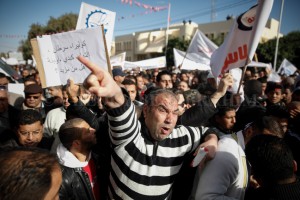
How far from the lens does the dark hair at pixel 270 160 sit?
1458 mm

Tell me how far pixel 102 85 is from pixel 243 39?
95.5 inches

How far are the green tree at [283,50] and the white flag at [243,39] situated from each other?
2627cm

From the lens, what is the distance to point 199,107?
2229mm

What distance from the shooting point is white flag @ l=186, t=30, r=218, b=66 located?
7295mm

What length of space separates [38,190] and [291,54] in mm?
32146

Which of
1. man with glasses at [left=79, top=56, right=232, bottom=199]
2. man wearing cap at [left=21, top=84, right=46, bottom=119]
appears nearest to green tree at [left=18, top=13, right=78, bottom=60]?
man wearing cap at [left=21, top=84, right=46, bottom=119]

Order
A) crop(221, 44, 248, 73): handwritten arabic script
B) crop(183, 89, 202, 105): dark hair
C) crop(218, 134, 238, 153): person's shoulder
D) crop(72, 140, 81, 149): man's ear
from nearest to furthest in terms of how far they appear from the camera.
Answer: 1. crop(218, 134, 238, 153): person's shoulder
2. crop(72, 140, 81, 149): man's ear
3. crop(221, 44, 248, 73): handwritten arabic script
4. crop(183, 89, 202, 105): dark hair

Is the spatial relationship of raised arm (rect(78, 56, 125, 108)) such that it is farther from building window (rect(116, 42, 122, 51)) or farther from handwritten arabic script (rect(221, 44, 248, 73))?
building window (rect(116, 42, 122, 51))

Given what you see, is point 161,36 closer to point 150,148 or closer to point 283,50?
point 283,50

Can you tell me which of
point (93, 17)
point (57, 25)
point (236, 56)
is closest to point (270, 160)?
point (236, 56)

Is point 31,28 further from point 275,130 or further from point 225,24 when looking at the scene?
point 275,130

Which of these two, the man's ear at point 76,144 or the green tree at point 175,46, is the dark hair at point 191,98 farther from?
the green tree at point 175,46

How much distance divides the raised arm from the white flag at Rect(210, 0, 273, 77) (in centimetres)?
201

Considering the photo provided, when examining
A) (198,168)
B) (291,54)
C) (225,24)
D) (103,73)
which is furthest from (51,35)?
(225,24)
